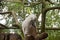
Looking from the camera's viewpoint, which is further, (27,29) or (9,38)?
(9,38)

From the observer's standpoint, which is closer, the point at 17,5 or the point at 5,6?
the point at 17,5

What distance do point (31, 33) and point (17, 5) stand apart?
100 cm

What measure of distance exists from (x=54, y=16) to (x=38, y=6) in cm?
21

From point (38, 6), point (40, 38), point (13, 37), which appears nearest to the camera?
point (40, 38)

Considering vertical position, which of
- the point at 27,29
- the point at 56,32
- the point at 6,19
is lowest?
the point at 56,32

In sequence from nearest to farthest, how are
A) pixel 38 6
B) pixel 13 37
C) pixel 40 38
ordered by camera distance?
pixel 40 38, pixel 13 37, pixel 38 6

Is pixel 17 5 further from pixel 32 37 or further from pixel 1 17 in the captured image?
pixel 32 37

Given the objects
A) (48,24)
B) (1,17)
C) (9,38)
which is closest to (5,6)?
(1,17)

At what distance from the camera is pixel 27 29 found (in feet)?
2.00

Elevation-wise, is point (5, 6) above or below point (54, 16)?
above

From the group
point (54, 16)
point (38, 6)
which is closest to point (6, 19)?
point (38, 6)

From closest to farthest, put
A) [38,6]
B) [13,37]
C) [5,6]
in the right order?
[13,37] < [38,6] < [5,6]

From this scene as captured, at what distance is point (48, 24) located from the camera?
161cm

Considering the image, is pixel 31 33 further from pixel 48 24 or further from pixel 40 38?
pixel 48 24
